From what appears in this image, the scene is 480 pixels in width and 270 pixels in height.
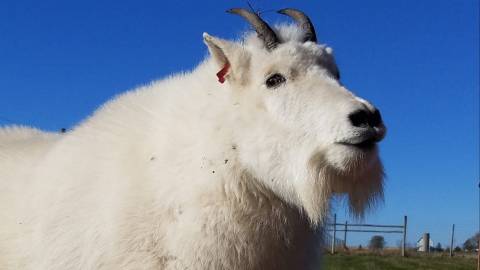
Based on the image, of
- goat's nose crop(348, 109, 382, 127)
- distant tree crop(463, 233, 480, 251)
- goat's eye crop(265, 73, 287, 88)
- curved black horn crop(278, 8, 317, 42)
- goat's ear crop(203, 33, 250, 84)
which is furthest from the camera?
distant tree crop(463, 233, 480, 251)

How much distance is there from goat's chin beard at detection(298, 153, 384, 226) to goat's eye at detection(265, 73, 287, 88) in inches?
26.0

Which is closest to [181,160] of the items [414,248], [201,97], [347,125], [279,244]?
[201,97]

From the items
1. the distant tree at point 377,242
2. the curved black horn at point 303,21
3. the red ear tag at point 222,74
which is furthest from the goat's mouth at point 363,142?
the distant tree at point 377,242

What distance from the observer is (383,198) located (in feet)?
16.4

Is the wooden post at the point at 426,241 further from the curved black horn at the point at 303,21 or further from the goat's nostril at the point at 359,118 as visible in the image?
the goat's nostril at the point at 359,118

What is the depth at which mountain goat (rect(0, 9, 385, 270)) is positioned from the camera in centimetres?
470

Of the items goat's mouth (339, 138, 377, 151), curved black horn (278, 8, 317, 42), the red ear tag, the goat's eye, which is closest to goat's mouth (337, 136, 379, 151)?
goat's mouth (339, 138, 377, 151)

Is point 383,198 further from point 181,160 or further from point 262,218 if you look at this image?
point 181,160

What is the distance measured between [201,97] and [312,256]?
4.52 feet

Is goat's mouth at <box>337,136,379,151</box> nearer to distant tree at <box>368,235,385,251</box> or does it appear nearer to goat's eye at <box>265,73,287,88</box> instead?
goat's eye at <box>265,73,287,88</box>

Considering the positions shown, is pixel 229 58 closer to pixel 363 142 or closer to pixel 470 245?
pixel 363 142

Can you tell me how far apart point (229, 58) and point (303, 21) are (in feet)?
2.59

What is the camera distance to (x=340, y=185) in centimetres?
477

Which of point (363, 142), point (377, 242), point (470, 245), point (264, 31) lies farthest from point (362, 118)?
point (470, 245)
